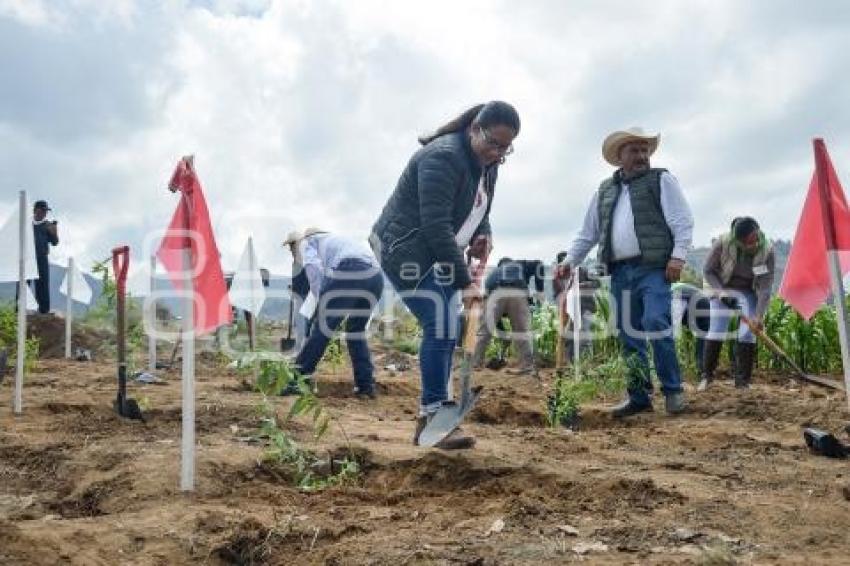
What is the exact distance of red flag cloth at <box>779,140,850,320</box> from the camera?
4137 mm

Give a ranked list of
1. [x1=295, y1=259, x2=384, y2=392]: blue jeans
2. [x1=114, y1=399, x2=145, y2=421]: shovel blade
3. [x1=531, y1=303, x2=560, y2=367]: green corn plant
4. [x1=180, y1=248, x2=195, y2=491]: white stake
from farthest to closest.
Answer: [x1=531, y1=303, x2=560, y2=367]: green corn plant
[x1=295, y1=259, x2=384, y2=392]: blue jeans
[x1=114, y1=399, x2=145, y2=421]: shovel blade
[x1=180, y1=248, x2=195, y2=491]: white stake

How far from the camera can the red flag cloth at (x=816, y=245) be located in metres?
4.14

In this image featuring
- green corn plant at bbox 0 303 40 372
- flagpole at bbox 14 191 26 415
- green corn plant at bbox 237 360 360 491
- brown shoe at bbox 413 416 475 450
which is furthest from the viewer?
green corn plant at bbox 0 303 40 372

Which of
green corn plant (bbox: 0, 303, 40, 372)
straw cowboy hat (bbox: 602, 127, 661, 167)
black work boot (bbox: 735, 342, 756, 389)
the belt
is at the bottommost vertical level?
black work boot (bbox: 735, 342, 756, 389)

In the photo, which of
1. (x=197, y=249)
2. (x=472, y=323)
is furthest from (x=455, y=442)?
(x=197, y=249)

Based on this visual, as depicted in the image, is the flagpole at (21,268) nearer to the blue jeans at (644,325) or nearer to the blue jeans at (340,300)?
the blue jeans at (340,300)

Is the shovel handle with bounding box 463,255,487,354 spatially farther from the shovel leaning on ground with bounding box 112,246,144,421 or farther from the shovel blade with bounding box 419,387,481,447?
the shovel leaning on ground with bounding box 112,246,144,421

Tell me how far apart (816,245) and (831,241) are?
0.55ft

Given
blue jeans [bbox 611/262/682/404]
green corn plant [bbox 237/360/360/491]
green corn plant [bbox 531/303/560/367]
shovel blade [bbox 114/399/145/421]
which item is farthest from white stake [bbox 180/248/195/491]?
green corn plant [bbox 531/303/560/367]

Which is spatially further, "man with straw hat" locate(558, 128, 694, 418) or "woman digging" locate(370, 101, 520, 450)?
"man with straw hat" locate(558, 128, 694, 418)

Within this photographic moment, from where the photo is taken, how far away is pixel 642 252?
5.52 m

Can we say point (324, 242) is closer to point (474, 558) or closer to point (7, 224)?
point (7, 224)

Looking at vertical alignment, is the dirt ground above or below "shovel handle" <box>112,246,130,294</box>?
below

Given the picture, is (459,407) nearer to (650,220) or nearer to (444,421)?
(444,421)
